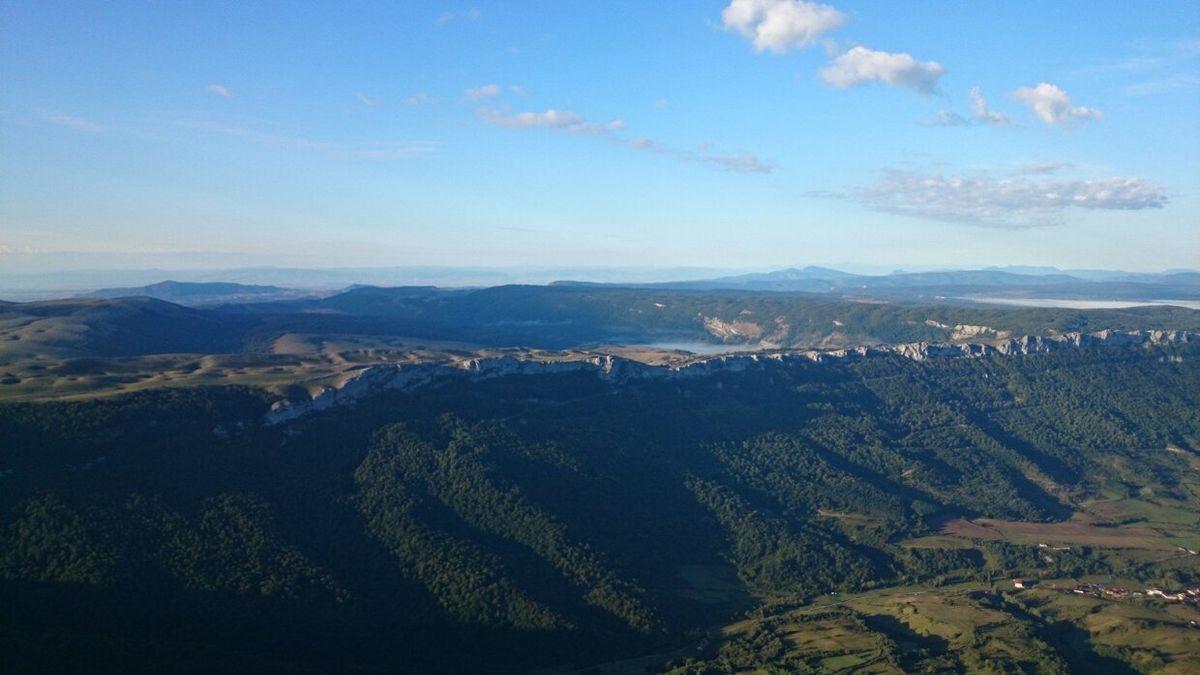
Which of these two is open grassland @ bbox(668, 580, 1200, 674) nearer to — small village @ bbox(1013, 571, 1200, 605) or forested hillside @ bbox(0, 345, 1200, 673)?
forested hillside @ bbox(0, 345, 1200, 673)

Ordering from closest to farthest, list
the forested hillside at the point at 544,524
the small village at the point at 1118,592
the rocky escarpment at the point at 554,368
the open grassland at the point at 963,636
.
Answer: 1. the forested hillside at the point at 544,524
2. the open grassland at the point at 963,636
3. the small village at the point at 1118,592
4. the rocky escarpment at the point at 554,368

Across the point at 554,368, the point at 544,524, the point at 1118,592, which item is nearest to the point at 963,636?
the point at 1118,592

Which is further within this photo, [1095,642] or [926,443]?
[926,443]

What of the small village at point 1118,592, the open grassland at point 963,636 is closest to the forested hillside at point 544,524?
the open grassland at point 963,636

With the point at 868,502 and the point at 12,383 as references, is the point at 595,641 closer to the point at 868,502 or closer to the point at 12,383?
the point at 868,502

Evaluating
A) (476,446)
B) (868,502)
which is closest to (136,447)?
(476,446)

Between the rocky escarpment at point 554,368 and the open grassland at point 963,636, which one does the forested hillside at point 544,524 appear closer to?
the open grassland at point 963,636

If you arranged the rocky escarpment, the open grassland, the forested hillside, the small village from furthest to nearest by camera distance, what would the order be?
the rocky escarpment
the small village
the open grassland
the forested hillside

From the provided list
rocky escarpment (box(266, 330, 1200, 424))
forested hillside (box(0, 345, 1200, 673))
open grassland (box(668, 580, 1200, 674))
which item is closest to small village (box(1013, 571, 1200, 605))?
open grassland (box(668, 580, 1200, 674))
